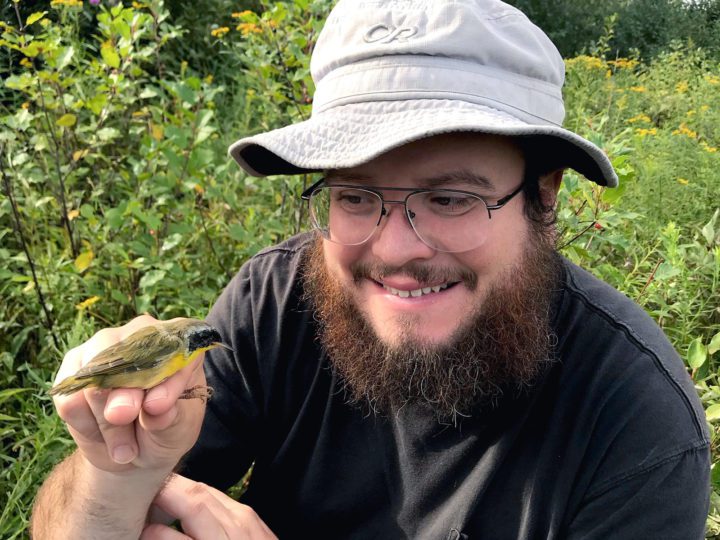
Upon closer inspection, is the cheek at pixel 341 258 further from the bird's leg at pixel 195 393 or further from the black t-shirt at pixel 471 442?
the bird's leg at pixel 195 393

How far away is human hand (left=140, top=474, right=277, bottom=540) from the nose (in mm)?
856

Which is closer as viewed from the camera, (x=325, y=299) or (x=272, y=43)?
(x=325, y=299)

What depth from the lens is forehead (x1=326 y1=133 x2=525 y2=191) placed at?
71.4 inches

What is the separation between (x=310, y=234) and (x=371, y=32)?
81cm

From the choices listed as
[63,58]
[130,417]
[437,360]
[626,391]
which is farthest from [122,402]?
[63,58]

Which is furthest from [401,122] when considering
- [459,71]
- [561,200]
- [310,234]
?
[561,200]

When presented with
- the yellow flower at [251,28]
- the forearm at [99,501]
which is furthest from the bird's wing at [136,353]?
the yellow flower at [251,28]

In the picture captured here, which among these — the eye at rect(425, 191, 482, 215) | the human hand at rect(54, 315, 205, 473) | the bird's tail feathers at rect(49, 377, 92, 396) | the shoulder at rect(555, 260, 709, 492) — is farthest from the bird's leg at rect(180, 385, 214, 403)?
the shoulder at rect(555, 260, 709, 492)

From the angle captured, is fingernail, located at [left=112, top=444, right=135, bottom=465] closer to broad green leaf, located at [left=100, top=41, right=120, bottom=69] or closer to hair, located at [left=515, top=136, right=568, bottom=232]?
hair, located at [left=515, top=136, right=568, bottom=232]

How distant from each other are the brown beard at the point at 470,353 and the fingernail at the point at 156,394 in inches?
26.0

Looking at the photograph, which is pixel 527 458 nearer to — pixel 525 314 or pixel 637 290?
pixel 525 314

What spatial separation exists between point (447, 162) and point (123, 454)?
108cm

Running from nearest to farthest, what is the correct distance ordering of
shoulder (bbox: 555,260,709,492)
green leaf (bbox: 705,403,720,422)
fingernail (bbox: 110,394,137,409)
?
fingernail (bbox: 110,394,137,409) < shoulder (bbox: 555,260,709,492) < green leaf (bbox: 705,403,720,422)

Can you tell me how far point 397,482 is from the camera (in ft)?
6.52
